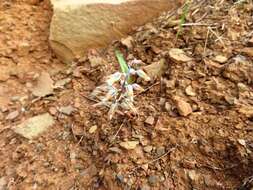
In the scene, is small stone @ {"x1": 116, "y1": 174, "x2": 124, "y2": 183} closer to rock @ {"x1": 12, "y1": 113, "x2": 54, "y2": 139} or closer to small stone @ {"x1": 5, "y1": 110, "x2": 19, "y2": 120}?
rock @ {"x1": 12, "y1": 113, "x2": 54, "y2": 139}

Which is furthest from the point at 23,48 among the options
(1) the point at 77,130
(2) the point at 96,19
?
(1) the point at 77,130

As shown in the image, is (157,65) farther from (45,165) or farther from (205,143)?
(45,165)

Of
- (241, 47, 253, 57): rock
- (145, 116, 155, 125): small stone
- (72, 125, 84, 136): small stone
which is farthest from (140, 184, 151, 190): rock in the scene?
(241, 47, 253, 57): rock

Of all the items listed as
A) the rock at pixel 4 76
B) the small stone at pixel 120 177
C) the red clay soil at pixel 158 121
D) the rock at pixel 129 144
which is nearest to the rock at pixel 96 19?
the red clay soil at pixel 158 121

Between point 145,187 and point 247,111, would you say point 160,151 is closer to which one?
point 145,187

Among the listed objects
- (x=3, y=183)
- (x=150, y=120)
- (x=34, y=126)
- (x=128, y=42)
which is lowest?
(x=3, y=183)

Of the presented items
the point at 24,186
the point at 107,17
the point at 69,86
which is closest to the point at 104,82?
the point at 69,86
